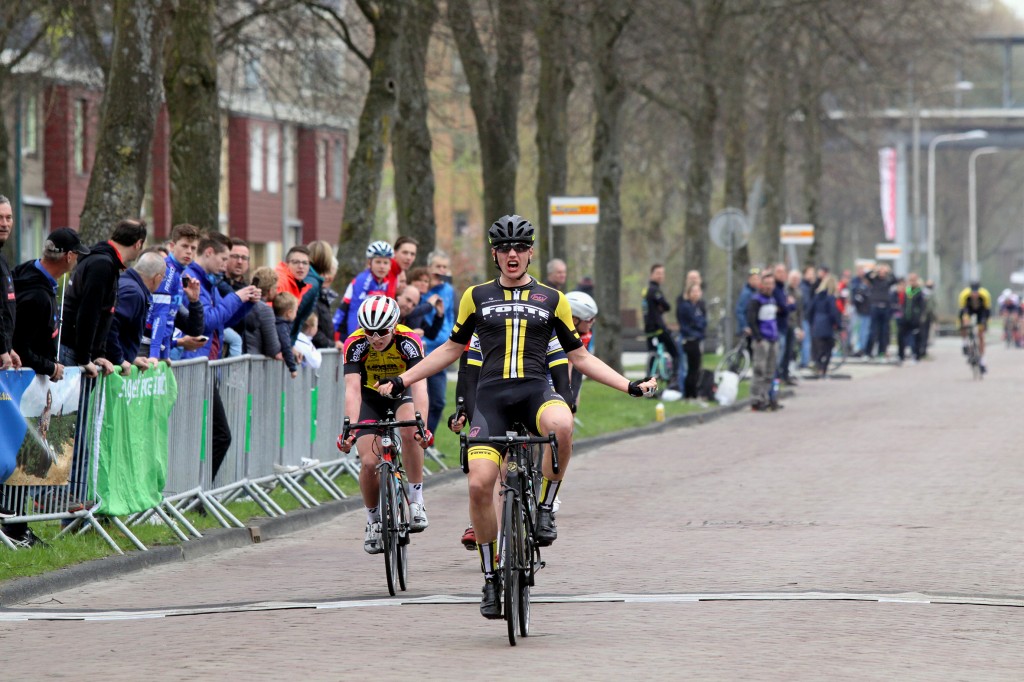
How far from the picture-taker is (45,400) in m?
11.5

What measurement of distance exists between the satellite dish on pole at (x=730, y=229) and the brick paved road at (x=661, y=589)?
492 inches

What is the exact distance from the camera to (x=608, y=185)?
103 ft

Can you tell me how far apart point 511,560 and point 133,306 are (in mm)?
4809

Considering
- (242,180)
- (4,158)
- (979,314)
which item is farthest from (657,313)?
(242,180)

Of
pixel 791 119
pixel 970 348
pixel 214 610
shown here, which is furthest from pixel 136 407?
pixel 791 119

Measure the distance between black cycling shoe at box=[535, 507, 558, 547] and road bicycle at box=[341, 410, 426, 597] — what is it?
3.23 feet

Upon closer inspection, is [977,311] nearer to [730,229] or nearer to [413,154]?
[730,229]

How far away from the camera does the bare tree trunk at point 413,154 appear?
24828 mm

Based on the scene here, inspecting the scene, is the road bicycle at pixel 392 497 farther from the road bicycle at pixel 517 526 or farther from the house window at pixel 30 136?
the house window at pixel 30 136

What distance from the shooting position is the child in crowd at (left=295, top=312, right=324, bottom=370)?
15453 millimetres

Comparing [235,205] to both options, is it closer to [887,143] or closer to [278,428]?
[887,143]

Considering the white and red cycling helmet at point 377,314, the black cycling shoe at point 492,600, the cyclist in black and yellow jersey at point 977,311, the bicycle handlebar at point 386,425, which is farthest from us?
the cyclist in black and yellow jersey at point 977,311

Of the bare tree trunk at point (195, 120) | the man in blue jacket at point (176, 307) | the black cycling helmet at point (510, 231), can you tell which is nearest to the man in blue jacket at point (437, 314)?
the bare tree trunk at point (195, 120)

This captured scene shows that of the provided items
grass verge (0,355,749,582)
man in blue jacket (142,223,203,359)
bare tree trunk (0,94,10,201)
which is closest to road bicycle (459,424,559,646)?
grass verge (0,355,749,582)
